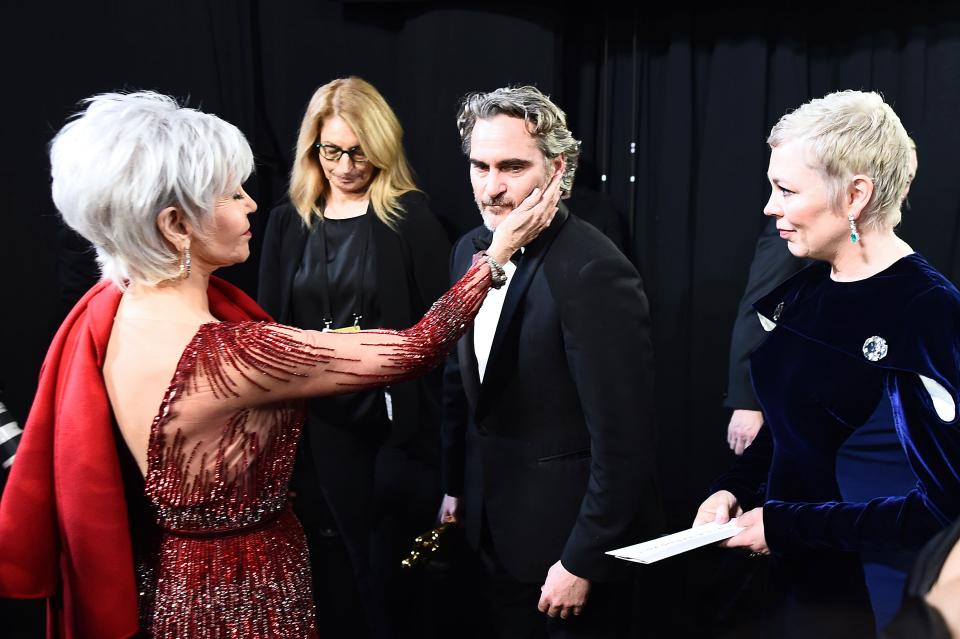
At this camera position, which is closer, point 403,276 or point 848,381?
point 848,381

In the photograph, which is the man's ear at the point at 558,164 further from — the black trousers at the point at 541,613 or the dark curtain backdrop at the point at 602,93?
the dark curtain backdrop at the point at 602,93

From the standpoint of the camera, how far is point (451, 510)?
234 centimetres

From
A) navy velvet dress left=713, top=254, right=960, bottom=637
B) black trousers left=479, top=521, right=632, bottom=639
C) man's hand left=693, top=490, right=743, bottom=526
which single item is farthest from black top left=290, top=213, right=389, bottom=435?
navy velvet dress left=713, top=254, right=960, bottom=637

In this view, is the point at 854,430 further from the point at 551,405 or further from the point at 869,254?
the point at 551,405

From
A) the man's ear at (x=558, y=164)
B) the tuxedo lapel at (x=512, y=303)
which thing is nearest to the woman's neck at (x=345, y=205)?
the man's ear at (x=558, y=164)

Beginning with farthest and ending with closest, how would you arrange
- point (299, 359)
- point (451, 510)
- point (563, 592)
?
point (451, 510) < point (563, 592) < point (299, 359)

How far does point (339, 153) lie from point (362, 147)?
0.26ft

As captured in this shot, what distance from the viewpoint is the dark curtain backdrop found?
10.8ft

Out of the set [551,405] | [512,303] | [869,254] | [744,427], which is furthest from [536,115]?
[744,427]

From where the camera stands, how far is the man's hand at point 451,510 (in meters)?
2.33

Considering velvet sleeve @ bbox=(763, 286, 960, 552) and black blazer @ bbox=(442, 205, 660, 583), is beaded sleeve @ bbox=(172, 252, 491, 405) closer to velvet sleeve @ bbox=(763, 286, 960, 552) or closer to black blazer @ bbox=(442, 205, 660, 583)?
black blazer @ bbox=(442, 205, 660, 583)

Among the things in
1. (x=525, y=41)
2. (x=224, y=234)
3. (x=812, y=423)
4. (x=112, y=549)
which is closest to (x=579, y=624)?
(x=812, y=423)

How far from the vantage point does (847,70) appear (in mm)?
3338

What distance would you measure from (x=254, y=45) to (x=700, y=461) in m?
2.42
